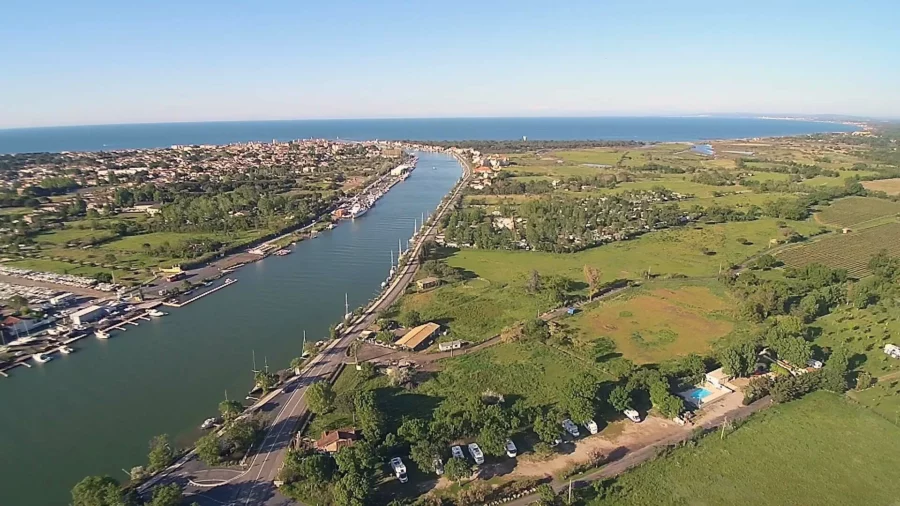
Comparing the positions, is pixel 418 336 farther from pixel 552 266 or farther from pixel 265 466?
pixel 552 266

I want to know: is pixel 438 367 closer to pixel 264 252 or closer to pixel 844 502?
pixel 844 502

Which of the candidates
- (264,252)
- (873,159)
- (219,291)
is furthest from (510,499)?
(873,159)

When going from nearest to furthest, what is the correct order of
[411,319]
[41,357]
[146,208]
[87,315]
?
[41,357] < [411,319] < [87,315] < [146,208]

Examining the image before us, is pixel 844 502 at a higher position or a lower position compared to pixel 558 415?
lower

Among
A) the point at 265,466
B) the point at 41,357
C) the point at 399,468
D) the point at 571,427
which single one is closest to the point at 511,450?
the point at 571,427

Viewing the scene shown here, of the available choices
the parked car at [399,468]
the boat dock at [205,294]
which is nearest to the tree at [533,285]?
the parked car at [399,468]

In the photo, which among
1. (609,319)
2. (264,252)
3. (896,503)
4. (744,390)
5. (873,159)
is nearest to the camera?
(896,503)

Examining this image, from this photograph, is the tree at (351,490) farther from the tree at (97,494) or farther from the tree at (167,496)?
the tree at (97,494)
